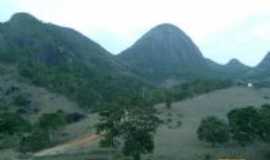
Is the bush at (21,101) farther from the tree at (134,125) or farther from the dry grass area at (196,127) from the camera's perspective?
the tree at (134,125)

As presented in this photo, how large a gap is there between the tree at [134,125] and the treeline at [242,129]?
14558 mm

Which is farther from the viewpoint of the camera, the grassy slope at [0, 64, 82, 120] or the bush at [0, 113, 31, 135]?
the grassy slope at [0, 64, 82, 120]

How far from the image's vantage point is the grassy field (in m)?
67.8

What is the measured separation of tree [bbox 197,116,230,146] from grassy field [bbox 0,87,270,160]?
86 cm

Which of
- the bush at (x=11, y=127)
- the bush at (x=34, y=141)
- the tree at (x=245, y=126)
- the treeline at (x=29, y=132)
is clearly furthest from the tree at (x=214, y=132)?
the bush at (x=11, y=127)

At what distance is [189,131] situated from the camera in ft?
279

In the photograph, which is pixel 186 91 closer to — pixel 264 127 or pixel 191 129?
pixel 191 129

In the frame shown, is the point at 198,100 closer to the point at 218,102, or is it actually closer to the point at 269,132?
the point at 218,102

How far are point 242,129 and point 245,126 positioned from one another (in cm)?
59

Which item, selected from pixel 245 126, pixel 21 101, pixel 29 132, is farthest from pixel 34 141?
pixel 21 101

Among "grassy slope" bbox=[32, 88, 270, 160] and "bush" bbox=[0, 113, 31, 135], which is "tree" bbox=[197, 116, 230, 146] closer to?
"grassy slope" bbox=[32, 88, 270, 160]

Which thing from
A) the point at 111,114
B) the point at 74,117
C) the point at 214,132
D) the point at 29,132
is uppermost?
the point at 74,117

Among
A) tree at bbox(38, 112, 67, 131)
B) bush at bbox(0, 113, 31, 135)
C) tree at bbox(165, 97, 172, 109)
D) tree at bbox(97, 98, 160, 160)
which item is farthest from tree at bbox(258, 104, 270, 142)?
bush at bbox(0, 113, 31, 135)

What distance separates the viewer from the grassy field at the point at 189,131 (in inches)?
2667
